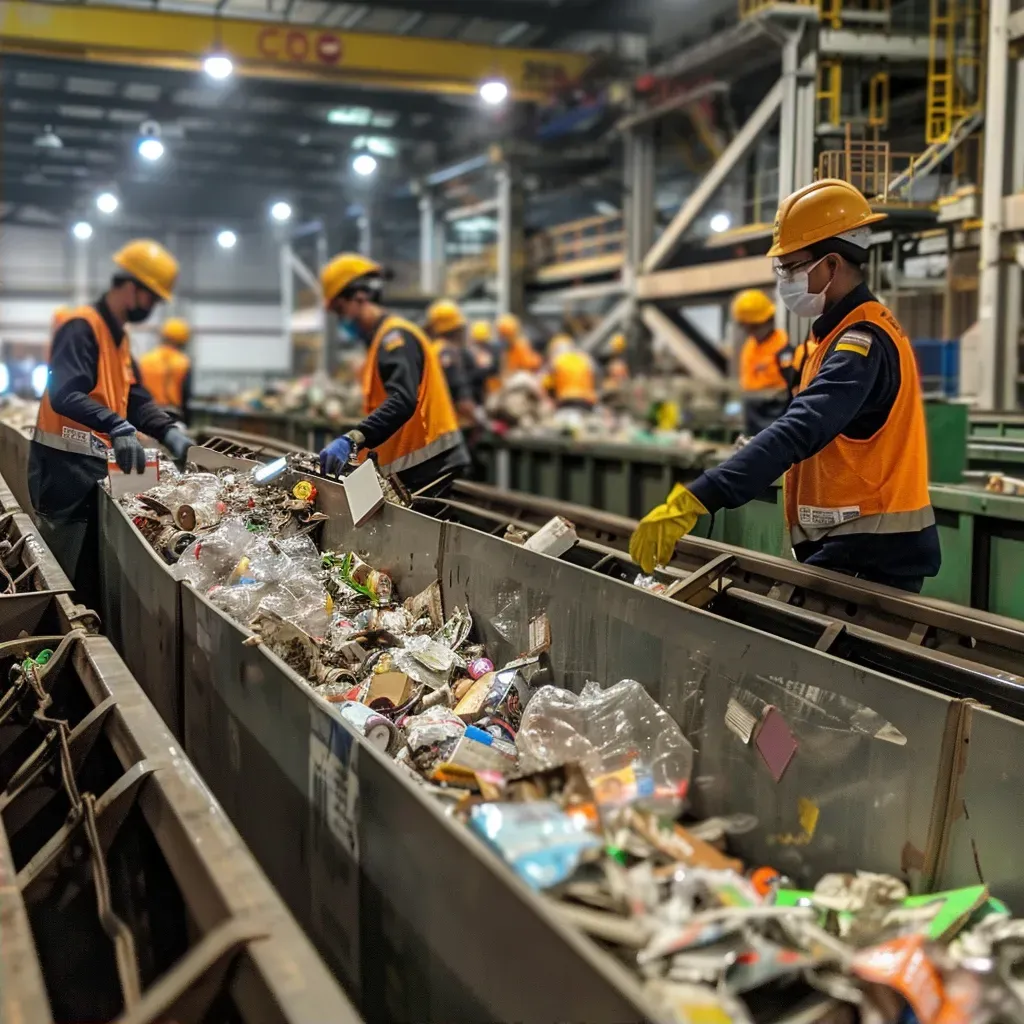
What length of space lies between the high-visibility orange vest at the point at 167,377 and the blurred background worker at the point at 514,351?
13.3ft

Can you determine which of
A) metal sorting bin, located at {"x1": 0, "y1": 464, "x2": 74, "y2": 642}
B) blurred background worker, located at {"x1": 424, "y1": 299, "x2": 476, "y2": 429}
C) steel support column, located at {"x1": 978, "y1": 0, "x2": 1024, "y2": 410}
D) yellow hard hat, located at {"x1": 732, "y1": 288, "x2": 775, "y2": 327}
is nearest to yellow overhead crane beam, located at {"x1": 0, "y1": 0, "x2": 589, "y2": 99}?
blurred background worker, located at {"x1": 424, "y1": 299, "x2": 476, "y2": 429}

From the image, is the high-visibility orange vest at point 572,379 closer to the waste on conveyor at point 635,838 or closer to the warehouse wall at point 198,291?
the waste on conveyor at point 635,838

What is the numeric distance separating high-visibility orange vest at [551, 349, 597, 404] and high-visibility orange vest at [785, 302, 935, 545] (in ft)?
23.7

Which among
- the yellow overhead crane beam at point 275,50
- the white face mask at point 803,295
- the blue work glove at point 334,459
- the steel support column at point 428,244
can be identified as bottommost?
the blue work glove at point 334,459

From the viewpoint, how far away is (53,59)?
11.6 m

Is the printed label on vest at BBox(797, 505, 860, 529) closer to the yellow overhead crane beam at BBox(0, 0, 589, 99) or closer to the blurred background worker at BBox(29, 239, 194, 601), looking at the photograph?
the blurred background worker at BBox(29, 239, 194, 601)

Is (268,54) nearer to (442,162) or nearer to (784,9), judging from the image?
(442,162)

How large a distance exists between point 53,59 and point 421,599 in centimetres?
1100

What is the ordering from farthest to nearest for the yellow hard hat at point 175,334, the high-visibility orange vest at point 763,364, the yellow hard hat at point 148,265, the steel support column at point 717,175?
the yellow hard hat at point 175,334 → the steel support column at point 717,175 → the high-visibility orange vest at point 763,364 → the yellow hard hat at point 148,265

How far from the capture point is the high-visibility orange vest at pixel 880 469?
2.66m

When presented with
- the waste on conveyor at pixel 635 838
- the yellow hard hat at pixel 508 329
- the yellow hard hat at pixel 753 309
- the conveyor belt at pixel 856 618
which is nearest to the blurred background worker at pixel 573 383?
the yellow hard hat at pixel 508 329

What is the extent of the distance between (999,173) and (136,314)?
18.6 ft

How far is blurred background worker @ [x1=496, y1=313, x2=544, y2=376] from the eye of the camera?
39.5ft

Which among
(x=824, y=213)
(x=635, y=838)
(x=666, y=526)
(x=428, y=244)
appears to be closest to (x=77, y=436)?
(x=666, y=526)
